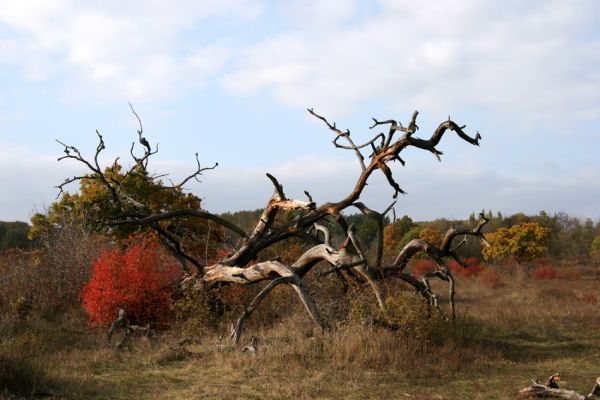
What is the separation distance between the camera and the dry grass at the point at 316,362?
8.58m

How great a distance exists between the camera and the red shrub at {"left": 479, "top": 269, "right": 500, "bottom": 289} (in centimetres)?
2942

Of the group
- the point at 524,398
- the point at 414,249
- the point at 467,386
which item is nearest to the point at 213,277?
the point at 414,249

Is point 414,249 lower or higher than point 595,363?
higher

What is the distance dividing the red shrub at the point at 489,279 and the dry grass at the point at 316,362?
48.0 feet

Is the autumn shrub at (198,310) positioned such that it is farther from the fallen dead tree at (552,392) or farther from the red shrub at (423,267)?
the red shrub at (423,267)

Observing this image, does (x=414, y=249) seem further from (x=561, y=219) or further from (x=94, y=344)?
(x=561, y=219)

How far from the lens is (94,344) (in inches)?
501

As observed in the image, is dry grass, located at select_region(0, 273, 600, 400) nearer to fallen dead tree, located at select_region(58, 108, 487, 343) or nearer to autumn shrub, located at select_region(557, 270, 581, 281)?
fallen dead tree, located at select_region(58, 108, 487, 343)

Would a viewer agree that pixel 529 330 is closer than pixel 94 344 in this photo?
No

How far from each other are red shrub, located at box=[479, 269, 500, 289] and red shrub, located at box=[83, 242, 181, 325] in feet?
62.5

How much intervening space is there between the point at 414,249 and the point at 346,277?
6.04 ft

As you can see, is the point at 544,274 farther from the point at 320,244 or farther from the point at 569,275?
the point at 320,244

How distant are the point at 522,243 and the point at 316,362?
33459mm

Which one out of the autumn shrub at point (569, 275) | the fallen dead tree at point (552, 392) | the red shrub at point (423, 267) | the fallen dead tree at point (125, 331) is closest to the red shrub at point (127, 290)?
the fallen dead tree at point (125, 331)
